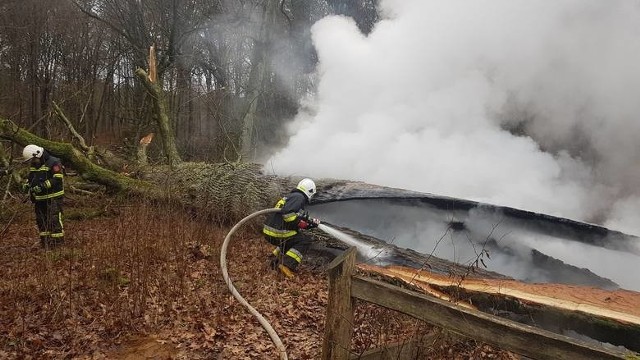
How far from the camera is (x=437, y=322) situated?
2156mm

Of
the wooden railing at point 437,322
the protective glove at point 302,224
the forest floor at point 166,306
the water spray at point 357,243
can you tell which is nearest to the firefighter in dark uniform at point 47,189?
the forest floor at point 166,306

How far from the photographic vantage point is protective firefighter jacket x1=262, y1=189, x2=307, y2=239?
17.3 feet

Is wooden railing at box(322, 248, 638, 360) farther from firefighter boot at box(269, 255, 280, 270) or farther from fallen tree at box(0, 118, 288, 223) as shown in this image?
fallen tree at box(0, 118, 288, 223)

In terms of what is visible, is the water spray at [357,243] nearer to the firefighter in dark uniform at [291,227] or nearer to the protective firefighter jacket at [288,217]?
the firefighter in dark uniform at [291,227]

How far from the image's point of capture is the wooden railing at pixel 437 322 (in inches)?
69.9

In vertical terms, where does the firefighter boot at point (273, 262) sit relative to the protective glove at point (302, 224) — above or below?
below

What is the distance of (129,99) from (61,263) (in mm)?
20919

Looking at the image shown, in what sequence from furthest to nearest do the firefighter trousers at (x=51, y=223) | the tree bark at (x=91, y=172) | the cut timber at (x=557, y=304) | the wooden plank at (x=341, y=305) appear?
the tree bark at (x=91, y=172) < the firefighter trousers at (x=51, y=223) < the cut timber at (x=557, y=304) < the wooden plank at (x=341, y=305)

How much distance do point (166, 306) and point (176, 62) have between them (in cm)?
1536

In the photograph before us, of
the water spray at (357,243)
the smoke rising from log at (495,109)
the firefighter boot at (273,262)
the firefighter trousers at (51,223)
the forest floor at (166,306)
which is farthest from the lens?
the smoke rising from log at (495,109)

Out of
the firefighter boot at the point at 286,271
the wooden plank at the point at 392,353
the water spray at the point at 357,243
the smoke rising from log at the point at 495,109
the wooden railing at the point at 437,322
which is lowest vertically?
the firefighter boot at the point at 286,271

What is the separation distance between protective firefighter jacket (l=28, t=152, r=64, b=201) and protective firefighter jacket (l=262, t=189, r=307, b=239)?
10.8 feet

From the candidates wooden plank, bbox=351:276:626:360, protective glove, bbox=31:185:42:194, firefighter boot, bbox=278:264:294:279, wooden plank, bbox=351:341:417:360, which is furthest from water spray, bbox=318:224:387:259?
protective glove, bbox=31:185:42:194

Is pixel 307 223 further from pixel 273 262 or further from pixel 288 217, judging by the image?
pixel 273 262
